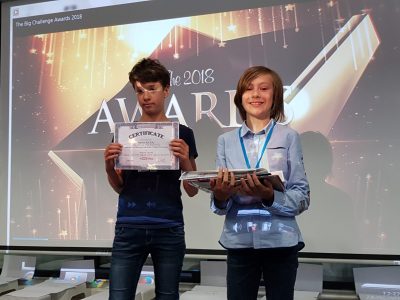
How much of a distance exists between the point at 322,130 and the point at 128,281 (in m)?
1.55

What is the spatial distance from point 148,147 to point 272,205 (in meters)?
0.52

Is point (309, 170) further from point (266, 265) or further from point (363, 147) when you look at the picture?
point (266, 265)

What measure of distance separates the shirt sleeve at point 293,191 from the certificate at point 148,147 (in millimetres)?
414

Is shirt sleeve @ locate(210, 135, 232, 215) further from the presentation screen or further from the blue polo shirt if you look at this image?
the presentation screen

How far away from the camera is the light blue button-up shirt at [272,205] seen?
1.28 m

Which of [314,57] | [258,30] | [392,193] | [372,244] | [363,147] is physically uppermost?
[258,30]

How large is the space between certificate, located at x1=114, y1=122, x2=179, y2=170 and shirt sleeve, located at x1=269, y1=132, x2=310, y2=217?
41cm

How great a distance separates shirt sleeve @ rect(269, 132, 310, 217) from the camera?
1279 millimetres

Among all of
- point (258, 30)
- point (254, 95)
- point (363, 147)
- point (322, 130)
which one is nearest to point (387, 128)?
point (363, 147)

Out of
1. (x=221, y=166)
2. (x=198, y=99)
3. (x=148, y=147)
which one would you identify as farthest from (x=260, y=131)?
(x=198, y=99)

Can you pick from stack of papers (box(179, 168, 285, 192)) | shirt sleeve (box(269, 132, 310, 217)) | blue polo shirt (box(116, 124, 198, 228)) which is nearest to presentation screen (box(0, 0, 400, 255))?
blue polo shirt (box(116, 124, 198, 228))

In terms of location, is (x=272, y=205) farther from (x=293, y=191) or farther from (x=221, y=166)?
(x=221, y=166)

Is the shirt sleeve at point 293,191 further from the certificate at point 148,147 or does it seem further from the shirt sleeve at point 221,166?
the certificate at point 148,147

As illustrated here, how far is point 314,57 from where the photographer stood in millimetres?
2594
